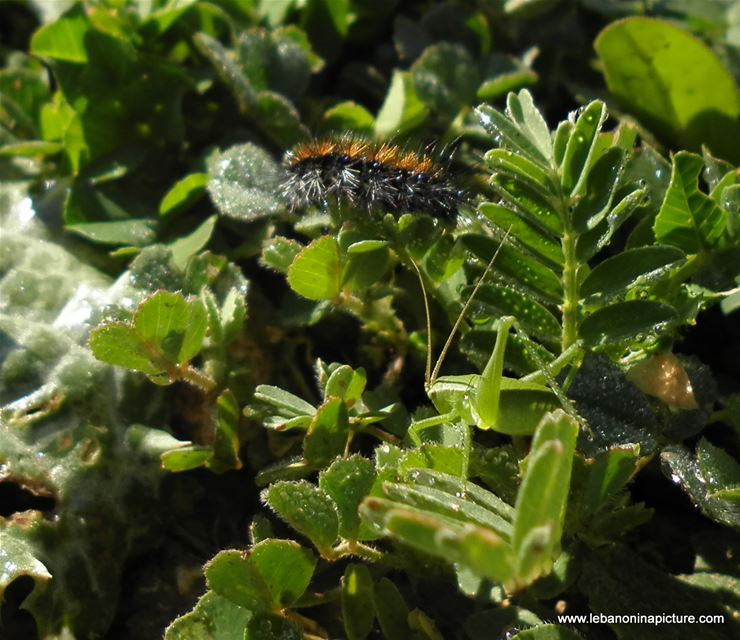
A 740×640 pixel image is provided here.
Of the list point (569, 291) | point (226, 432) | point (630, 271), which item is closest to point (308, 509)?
point (226, 432)

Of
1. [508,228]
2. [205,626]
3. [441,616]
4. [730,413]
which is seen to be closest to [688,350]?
[730,413]

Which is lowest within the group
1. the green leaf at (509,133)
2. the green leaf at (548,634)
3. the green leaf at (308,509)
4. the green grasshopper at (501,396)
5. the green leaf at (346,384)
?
the green leaf at (548,634)

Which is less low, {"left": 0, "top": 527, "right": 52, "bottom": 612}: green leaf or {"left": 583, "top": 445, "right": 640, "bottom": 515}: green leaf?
{"left": 583, "top": 445, "right": 640, "bottom": 515}: green leaf

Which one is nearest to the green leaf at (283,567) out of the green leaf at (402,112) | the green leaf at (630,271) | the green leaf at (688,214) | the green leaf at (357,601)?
the green leaf at (357,601)

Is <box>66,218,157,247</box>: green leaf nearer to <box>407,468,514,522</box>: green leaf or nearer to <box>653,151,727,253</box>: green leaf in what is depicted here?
<box>407,468,514,522</box>: green leaf

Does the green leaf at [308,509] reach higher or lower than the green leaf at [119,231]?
lower

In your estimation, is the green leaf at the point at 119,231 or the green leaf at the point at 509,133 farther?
the green leaf at the point at 119,231

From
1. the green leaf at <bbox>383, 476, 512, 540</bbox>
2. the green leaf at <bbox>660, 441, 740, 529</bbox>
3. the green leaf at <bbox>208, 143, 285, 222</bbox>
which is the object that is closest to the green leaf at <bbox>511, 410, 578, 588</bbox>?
the green leaf at <bbox>383, 476, 512, 540</bbox>

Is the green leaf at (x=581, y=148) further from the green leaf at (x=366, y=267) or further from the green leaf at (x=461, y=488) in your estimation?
the green leaf at (x=461, y=488)
